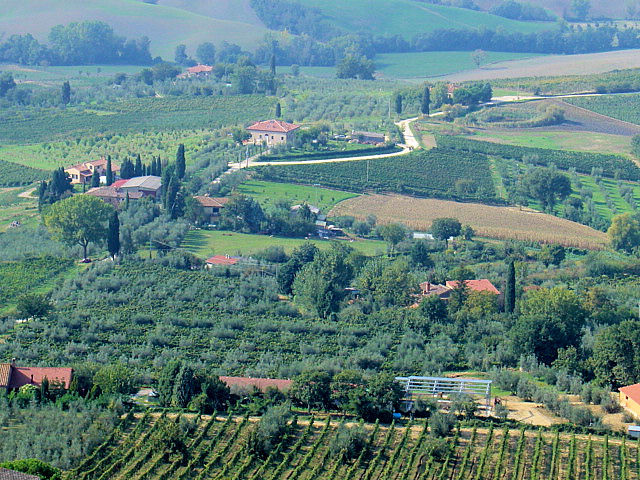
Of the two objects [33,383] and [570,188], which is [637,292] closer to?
[570,188]

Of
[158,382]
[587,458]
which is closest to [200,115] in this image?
[158,382]

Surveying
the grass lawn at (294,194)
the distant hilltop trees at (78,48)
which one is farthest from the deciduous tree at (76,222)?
the distant hilltop trees at (78,48)

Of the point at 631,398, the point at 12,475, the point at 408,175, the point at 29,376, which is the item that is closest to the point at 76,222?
the point at 29,376

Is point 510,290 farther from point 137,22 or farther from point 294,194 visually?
point 137,22

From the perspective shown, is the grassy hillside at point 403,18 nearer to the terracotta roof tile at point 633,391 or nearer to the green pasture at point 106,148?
the green pasture at point 106,148

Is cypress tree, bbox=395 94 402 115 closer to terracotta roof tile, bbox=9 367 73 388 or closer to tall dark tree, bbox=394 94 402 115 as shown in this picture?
tall dark tree, bbox=394 94 402 115

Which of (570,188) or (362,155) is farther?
(362,155)
